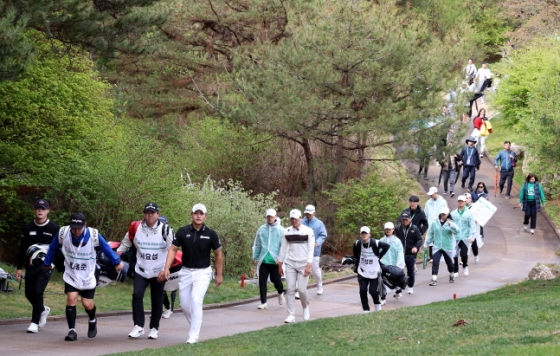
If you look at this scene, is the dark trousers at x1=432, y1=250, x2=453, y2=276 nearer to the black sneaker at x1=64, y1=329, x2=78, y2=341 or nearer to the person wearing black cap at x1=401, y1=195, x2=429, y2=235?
the person wearing black cap at x1=401, y1=195, x2=429, y2=235

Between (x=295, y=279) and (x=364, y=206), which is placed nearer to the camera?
(x=295, y=279)

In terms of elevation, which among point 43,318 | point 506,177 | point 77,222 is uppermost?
point 506,177

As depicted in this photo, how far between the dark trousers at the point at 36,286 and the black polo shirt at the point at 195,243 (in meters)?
2.14

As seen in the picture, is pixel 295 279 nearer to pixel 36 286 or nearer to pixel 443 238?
pixel 36 286

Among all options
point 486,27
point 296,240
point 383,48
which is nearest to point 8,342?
point 296,240

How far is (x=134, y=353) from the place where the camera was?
38.9 ft

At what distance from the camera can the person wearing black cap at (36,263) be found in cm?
1379

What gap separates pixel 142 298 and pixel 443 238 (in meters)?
9.78

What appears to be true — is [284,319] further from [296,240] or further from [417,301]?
[417,301]

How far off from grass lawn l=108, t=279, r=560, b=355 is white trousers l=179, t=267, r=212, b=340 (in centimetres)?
50

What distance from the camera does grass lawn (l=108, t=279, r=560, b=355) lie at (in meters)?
11.0

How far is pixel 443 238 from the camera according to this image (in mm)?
21516

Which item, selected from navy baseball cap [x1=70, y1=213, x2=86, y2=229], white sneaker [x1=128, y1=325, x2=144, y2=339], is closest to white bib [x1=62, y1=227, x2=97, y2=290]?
navy baseball cap [x1=70, y1=213, x2=86, y2=229]

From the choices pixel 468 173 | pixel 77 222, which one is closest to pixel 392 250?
pixel 77 222
